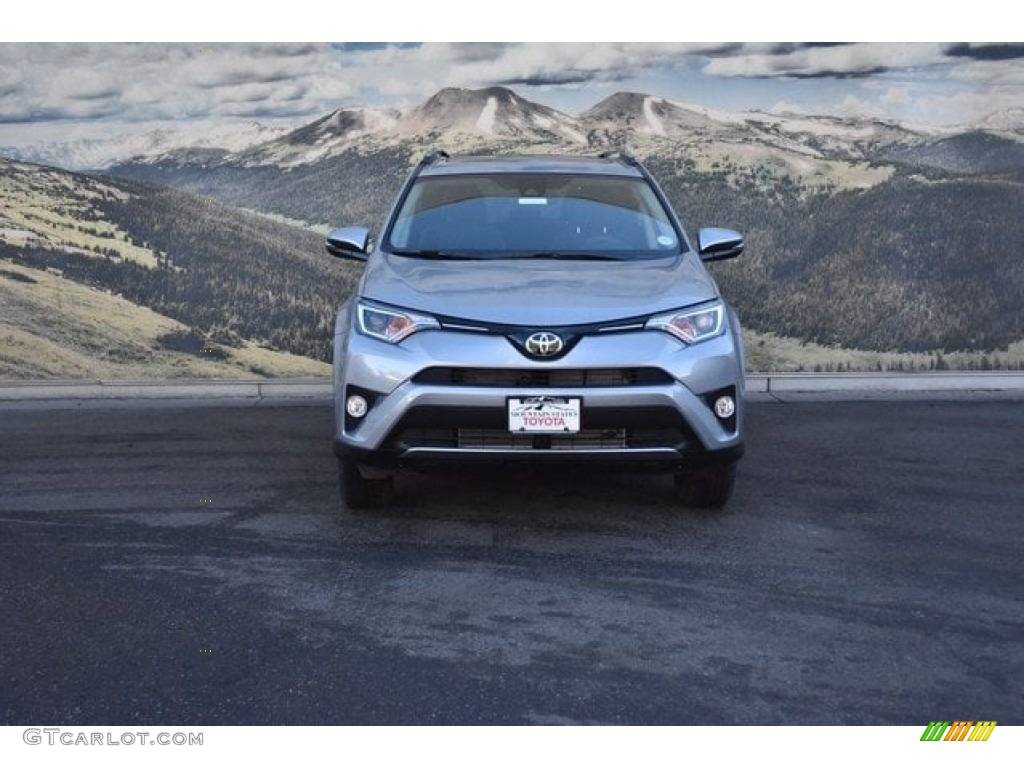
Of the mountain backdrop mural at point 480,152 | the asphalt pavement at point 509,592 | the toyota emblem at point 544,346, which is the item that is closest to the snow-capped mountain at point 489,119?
the mountain backdrop mural at point 480,152

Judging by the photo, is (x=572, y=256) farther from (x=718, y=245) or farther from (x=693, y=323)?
(x=693, y=323)

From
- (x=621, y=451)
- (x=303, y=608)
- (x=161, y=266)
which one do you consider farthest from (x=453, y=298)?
(x=161, y=266)

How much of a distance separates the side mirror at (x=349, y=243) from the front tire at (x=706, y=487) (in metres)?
2.04

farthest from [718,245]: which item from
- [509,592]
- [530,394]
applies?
[509,592]

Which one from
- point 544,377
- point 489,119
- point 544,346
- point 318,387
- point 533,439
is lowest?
point 318,387

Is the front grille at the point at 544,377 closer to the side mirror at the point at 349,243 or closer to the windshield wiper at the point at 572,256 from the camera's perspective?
the windshield wiper at the point at 572,256

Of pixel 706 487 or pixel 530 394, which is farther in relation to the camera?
pixel 706 487

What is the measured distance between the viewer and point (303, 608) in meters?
4.72

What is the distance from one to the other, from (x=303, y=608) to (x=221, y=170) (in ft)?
20.6

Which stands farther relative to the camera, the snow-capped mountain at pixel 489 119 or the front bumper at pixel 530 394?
the snow-capped mountain at pixel 489 119

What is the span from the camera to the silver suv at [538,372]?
5.43 meters
